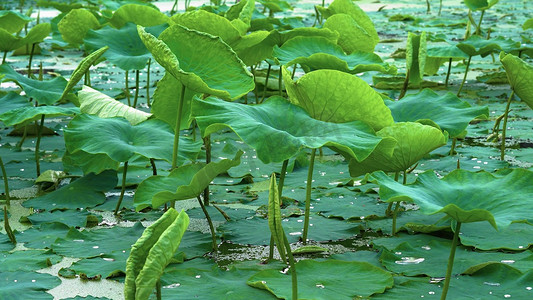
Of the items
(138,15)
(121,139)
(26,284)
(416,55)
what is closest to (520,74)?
(416,55)

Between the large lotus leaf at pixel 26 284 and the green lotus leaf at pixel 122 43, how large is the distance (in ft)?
3.50

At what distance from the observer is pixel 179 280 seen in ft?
4.10

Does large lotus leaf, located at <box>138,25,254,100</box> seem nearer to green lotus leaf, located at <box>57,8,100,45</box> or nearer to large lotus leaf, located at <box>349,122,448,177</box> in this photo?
large lotus leaf, located at <box>349,122,448,177</box>

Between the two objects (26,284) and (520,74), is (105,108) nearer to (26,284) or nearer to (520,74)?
(26,284)

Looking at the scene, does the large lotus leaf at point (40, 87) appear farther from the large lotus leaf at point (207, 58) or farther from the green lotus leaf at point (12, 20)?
the green lotus leaf at point (12, 20)

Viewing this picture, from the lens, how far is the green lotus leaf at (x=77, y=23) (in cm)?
272

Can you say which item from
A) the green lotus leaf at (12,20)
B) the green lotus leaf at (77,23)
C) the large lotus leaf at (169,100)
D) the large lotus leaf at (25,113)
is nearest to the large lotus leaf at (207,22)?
the large lotus leaf at (169,100)

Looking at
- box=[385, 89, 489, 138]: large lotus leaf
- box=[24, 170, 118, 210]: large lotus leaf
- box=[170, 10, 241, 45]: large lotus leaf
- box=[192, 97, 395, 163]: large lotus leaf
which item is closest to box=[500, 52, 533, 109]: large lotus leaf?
box=[385, 89, 489, 138]: large lotus leaf

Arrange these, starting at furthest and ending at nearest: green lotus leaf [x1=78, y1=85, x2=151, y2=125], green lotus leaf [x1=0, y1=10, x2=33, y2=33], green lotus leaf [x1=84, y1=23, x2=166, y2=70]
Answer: green lotus leaf [x1=0, y1=10, x2=33, y2=33], green lotus leaf [x1=84, y1=23, x2=166, y2=70], green lotus leaf [x1=78, y1=85, x2=151, y2=125]

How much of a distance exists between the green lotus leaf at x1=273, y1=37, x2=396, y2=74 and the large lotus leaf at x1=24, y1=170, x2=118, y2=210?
59cm

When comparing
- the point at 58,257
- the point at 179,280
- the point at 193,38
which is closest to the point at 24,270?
the point at 58,257

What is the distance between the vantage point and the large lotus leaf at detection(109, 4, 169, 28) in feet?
8.36

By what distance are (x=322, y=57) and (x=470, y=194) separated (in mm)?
785

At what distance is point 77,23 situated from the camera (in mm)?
2764
